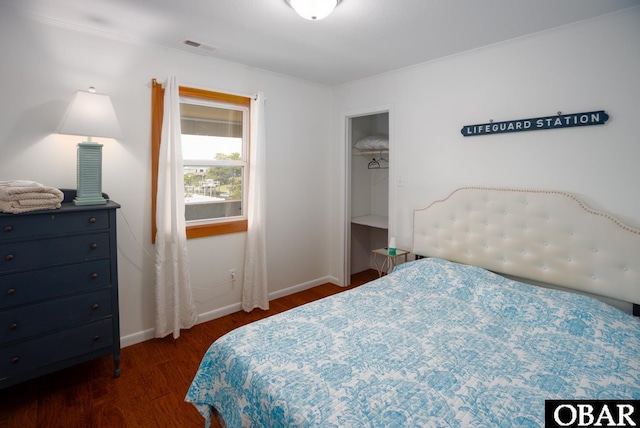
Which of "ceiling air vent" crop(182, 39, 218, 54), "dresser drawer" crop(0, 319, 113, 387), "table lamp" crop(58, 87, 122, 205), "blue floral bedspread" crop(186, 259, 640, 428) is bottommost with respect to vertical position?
"dresser drawer" crop(0, 319, 113, 387)

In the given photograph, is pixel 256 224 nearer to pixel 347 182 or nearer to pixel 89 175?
pixel 347 182

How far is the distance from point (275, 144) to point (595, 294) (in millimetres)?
2961

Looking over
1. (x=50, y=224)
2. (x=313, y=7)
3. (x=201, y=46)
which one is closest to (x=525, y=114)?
(x=313, y=7)

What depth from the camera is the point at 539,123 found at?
2.44 m

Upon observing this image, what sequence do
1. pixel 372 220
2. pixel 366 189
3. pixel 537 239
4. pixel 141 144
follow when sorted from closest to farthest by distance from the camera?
pixel 537 239 → pixel 141 144 → pixel 372 220 → pixel 366 189

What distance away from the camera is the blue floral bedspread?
4.31 feet

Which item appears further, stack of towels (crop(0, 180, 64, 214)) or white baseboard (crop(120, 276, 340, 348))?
white baseboard (crop(120, 276, 340, 348))

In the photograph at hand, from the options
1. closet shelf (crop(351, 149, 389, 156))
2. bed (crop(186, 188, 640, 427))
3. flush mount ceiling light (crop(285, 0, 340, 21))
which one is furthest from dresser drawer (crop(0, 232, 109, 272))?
closet shelf (crop(351, 149, 389, 156))

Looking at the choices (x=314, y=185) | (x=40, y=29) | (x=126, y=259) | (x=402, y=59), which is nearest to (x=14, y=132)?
(x=40, y=29)

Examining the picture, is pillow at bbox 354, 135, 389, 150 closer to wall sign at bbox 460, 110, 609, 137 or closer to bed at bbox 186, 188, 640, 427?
wall sign at bbox 460, 110, 609, 137

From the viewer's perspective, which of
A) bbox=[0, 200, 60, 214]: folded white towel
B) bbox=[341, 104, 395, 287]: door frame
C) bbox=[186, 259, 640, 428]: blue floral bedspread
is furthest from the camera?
bbox=[341, 104, 395, 287]: door frame

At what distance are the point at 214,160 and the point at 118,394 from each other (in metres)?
2.00

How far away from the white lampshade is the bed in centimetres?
163

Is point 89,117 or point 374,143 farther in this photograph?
point 374,143
